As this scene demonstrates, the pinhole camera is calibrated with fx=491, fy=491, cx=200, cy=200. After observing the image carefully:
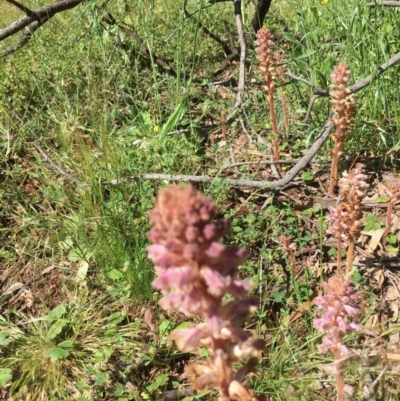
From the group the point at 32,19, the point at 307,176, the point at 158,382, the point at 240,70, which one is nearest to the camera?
the point at 158,382

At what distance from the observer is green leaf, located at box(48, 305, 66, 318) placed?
2422mm

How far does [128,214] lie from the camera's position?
8.77ft

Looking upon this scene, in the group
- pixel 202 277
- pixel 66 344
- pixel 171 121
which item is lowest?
pixel 66 344

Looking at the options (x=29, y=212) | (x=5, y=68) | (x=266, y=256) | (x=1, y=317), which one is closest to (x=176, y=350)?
(x=266, y=256)

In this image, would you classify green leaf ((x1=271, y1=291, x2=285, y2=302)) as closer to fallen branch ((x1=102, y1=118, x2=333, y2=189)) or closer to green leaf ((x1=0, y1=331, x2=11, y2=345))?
fallen branch ((x1=102, y1=118, x2=333, y2=189))

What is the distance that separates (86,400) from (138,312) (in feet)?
1.67

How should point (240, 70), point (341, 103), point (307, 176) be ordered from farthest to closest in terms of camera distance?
1. point (240, 70)
2. point (307, 176)
3. point (341, 103)

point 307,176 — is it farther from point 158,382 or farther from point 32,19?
point 32,19

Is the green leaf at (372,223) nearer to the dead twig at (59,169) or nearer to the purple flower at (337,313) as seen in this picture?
the purple flower at (337,313)

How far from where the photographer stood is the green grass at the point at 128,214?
2230mm

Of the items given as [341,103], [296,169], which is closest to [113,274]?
[296,169]

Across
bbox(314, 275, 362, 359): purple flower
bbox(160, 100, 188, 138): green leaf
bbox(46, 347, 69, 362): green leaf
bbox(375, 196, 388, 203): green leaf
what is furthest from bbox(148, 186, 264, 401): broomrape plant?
bbox(160, 100, 188, 138): green leaf

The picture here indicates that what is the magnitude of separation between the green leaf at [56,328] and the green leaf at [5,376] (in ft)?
0.72

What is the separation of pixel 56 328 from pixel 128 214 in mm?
690
